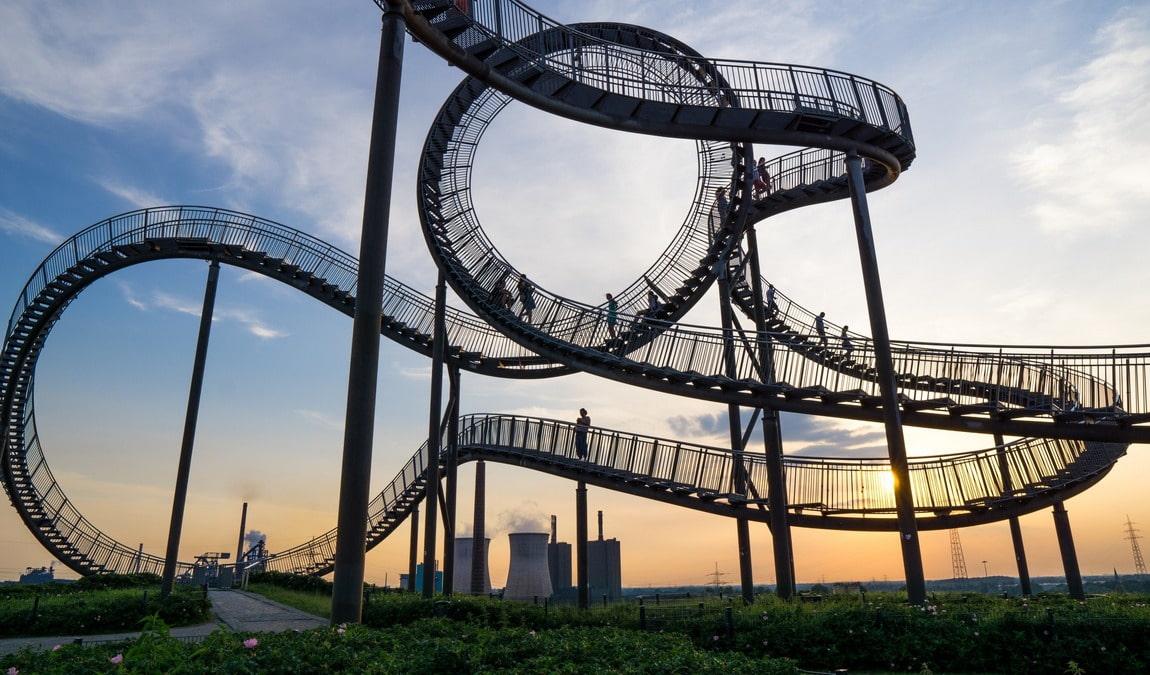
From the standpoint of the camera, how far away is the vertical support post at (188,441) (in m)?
18.7

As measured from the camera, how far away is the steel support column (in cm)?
2117

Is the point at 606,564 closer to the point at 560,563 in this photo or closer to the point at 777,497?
the point at 560,563

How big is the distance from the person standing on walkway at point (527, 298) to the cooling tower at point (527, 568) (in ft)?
34.7

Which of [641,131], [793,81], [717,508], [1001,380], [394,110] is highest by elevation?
[793,81]

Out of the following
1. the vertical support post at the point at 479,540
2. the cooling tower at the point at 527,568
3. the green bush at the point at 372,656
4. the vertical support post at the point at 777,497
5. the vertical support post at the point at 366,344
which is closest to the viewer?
the green bush at the point at 372,656

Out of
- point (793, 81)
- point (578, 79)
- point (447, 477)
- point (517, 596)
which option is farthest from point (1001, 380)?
point (517, 596)

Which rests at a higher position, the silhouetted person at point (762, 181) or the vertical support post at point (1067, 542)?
the silhouetted person at point (762, 181)

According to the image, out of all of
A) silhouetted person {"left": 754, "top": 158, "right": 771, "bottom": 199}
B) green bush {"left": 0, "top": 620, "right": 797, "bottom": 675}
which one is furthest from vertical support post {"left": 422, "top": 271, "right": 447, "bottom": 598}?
green bush {"left": 0, "top": 620, "right": 797, "bottom": 675}

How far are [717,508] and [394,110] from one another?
1386 cm

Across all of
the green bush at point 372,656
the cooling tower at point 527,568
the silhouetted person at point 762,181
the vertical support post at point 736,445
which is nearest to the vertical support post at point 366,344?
the green bush at point 372,656

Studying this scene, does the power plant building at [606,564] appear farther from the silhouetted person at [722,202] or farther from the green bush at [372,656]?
the green bush at [372,656]

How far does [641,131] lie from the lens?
1662 cm

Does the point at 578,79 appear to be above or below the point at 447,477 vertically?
above

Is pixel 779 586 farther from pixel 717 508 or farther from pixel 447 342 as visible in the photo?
pixel 447 342
